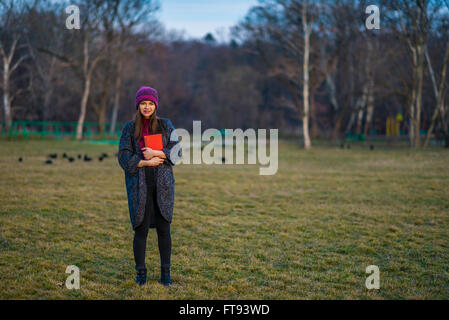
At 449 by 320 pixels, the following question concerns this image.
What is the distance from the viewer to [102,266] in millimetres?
4559

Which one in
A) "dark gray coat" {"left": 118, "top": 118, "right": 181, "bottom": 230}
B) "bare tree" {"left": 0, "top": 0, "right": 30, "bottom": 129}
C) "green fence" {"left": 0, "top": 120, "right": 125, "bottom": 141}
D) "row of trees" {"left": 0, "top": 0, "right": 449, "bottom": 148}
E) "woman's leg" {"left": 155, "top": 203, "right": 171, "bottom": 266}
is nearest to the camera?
"dark gray coat" {"left": 118, "top": 118, "right": 181, "bottom": 230}

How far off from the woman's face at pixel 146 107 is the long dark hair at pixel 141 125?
0.03 m

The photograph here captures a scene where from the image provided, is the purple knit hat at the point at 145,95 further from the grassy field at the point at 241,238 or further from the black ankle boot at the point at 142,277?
the grassy field at the point at 241,238

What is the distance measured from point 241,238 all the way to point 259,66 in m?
40.1

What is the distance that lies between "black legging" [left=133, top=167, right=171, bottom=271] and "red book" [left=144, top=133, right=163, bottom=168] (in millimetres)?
211

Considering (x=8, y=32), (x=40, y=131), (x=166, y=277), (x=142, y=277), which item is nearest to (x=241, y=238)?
(x=166, y=277)

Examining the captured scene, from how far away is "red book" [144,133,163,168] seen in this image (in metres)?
3.81

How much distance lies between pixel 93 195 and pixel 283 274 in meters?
5.56

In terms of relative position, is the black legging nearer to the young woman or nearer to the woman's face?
the young woman

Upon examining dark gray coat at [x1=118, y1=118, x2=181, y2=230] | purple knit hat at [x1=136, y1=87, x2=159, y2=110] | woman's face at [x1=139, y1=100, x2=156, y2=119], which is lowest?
dark gray coat at [x1=118, y1=118, x2=181, y2=230]

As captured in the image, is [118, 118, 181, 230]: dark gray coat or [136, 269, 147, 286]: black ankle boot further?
[136, 269, 147, 286]: black ankle boot

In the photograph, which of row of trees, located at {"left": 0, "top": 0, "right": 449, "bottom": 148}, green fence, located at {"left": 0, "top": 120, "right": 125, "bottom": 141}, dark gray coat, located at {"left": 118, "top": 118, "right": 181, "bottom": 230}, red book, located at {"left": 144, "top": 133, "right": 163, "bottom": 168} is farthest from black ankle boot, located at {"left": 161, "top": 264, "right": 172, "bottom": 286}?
green fence, located at {"left": 0, "top": 120, "right": 125, "bottom": 141}

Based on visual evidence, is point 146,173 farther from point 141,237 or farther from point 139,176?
point 141,237

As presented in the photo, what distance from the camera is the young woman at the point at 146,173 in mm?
3779
